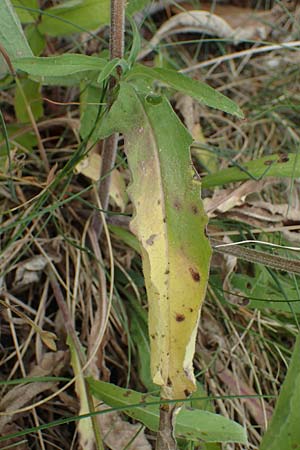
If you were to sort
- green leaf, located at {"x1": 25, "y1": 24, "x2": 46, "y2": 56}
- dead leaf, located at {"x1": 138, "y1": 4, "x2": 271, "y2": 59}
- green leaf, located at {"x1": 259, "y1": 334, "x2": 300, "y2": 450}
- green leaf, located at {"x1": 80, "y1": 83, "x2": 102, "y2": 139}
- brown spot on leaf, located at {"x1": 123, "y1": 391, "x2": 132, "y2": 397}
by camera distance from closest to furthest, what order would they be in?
green leaf, located at {"x1": 259, "y1": 334, "x2": 300, "y2": 450}, brown spot on leaf, located at {"x1": 123, "y1": 391, "x2": 132, "y2": 397}, green leaf, located at {"x1": 80, "y1": 83, "x2": 102, "y2": 139}, green leaf, located at {"x1": 25, "y1": 24, "x2": 46, "y2": 56}, dead leaf, located at {"x1": 138, "y1": 4, "x2": 271, "y2": 59}

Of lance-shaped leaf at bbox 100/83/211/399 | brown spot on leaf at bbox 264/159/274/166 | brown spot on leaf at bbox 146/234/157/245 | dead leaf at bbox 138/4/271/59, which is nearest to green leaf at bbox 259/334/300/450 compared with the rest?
lance-shaped leaf at bbox 100/83/211/399

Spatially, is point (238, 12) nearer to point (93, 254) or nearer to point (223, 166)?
point (223, 166)

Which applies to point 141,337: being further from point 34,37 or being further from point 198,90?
point 34,37

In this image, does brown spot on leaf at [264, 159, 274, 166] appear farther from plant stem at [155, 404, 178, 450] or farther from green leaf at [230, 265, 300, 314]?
plant stem at [155, 404, 178, 450]

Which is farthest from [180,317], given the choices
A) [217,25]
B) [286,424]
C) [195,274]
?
[217,25]

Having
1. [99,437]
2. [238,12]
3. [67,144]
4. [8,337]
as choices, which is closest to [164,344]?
[99,437]
